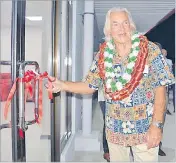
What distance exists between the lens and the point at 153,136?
60.1 inches

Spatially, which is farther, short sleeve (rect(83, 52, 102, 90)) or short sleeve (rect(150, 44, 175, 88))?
short sleeve (rect(83, 52, 102, 90))

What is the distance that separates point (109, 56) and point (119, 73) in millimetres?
122

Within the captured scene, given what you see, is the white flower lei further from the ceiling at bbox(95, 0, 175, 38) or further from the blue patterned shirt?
the ceiling at bbox(95, 0, 175, 38)

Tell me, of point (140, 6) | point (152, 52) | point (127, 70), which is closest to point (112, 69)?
point (127, 70)

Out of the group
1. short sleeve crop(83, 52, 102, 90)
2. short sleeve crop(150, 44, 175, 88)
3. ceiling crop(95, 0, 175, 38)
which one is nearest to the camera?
short sleeve crop(150, 44, 175, 88)

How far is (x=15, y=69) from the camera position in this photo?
1554mm

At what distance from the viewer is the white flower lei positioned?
1.53m

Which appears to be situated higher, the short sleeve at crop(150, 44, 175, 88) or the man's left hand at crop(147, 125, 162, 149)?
the short sleeve at crop(150, 44, 175, 88)

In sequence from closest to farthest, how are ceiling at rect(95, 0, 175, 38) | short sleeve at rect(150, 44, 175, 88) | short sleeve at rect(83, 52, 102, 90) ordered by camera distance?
1. short sleeve at rect(150, 44, 175, 88)
2. short sleeve at rect(83, 52, 102, 90)
3. ceiling at rect(95, 0, 175, 38)

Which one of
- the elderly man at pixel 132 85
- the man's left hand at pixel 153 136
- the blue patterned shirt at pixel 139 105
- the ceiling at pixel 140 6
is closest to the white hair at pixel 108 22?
the elderly man at pixel 132 85

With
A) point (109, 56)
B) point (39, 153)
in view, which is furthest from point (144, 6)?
point (109, 56)

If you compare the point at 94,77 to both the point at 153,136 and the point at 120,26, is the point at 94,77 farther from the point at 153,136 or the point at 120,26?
the point at 153,136

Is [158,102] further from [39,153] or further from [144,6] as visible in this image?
[144,6]

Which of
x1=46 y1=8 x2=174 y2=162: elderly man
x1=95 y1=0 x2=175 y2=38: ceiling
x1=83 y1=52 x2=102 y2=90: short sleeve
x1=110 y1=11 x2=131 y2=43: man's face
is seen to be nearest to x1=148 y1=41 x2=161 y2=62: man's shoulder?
x1=46 y1=8 x2=174 y2=162: elderly man
